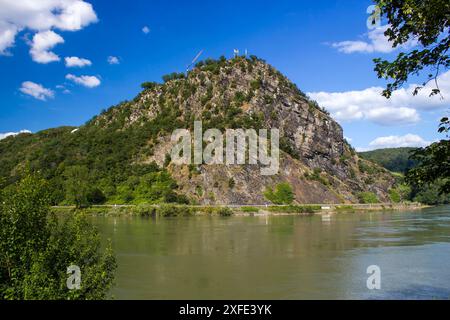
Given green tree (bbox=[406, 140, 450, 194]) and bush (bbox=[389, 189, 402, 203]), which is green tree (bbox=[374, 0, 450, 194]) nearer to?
green tree (bbox=[406, 140, 450, 194])

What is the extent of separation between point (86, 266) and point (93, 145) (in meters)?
108

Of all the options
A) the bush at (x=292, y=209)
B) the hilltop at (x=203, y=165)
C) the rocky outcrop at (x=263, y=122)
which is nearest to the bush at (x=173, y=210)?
the hilltop at (x=203, y=165)

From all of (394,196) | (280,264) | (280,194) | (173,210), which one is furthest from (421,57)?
(394,196)

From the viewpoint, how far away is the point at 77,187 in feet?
303

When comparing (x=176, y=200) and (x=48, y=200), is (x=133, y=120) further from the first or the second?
(x=48, y=200)

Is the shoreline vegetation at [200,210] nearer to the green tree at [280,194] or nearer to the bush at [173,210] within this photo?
the bush at [173,210]

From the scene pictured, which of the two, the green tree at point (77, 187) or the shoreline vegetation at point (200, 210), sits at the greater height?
the green tree at point (77, 187)

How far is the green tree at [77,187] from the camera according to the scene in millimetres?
90562

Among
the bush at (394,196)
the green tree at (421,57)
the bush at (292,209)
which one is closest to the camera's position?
the green tree at (421,57)

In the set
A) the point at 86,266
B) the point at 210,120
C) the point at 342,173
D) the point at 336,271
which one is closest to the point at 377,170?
the point at 342,173

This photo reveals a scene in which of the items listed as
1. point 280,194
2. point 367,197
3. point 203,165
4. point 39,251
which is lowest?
point 39,251

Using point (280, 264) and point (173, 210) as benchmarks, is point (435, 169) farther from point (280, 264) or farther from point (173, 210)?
point (173, 210)

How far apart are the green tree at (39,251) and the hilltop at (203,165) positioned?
73211 millimetres

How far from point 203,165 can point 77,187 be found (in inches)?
1126
